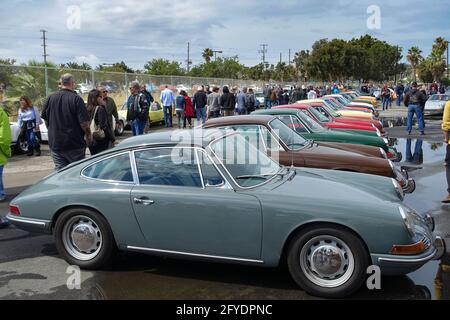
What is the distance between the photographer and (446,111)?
7.31 m

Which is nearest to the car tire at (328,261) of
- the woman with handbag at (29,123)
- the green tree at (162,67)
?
the woman with handbag at (29,123)

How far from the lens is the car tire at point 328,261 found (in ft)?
12.8

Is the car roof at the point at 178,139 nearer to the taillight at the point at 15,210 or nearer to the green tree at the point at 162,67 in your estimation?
the taillight at the point at 15,210

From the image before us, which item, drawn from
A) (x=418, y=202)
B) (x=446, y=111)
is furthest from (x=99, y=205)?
(x=446, y=111)

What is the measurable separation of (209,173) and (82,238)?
144 centimetres

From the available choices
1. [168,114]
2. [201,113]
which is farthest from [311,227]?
[168,114]

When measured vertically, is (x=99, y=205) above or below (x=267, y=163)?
below

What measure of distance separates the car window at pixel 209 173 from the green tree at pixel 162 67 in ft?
191

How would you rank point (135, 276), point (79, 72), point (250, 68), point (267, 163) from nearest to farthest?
point (135, 276) < point (267, 163) < point (79, 72) < point (250, 68)

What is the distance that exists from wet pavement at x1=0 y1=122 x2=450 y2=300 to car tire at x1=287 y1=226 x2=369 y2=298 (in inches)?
6.1

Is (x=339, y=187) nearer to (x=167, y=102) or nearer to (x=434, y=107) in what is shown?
(x=167, y=102)

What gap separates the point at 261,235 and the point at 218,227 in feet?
1.27

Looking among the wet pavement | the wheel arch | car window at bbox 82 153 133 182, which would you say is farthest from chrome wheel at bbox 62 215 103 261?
the wheel arch
